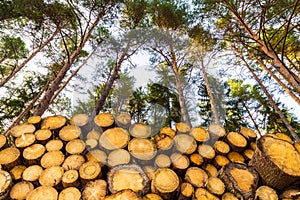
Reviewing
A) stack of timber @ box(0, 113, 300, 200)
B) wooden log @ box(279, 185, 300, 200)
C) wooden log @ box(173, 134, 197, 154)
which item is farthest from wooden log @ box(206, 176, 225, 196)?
wooden log @ box(279, 185, 300, 200)

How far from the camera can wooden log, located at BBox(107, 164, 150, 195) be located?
6.71ft

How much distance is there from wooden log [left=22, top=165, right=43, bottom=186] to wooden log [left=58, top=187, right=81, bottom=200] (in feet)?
1.32

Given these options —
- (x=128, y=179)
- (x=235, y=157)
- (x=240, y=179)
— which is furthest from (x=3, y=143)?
(x=235, y=157)

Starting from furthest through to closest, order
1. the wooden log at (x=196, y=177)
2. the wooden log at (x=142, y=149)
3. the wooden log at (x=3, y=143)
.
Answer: the wooden log at (x=3, y=143) < the wooden log at (x=142, y=149) < the wooden log at (x=196, y=177)

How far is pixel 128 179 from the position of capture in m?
2.11

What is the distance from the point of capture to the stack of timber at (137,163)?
210cm

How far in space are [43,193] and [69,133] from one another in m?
0.76

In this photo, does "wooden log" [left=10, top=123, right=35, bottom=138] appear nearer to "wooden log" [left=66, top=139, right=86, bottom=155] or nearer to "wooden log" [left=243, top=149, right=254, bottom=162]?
"wooden log" [left=66, top=139, right=86, bottom=155]

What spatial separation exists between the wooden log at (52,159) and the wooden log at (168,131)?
1274mm

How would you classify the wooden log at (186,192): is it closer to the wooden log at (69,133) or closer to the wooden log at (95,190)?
the wooden log at (95,190)

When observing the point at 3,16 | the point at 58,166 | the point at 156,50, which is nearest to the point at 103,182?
the point at 58,166

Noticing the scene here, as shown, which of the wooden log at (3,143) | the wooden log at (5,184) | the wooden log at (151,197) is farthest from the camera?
the wooden log at (3,143)

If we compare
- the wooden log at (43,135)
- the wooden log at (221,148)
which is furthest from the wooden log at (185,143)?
the wooden log at (43,135)

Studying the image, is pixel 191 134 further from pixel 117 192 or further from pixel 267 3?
pixel 267 3
